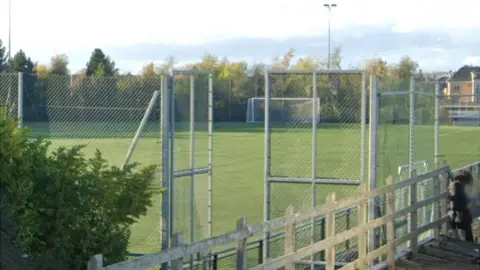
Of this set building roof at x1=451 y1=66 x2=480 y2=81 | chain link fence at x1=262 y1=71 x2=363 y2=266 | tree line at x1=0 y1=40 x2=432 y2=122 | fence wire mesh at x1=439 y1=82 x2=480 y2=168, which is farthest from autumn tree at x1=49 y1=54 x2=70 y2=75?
building roof at x1=451 y1=66 x2=480 y2=81

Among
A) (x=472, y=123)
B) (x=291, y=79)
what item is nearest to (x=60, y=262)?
(x=291, y=79)

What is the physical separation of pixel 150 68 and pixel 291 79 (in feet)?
94.4

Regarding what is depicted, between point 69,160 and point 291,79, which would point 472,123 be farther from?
point 69,160

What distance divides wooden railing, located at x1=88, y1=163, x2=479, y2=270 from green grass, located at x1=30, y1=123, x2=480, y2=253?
1139 millimetres

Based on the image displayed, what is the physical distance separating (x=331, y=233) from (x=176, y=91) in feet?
8.63

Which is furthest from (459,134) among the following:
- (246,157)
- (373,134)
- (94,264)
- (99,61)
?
(94,264)

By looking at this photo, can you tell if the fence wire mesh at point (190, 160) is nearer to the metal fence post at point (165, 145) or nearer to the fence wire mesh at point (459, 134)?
the metal fence post at point (165, 145)

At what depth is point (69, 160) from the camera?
272 inches

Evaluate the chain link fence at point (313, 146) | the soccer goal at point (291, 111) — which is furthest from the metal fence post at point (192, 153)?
the soccer goal at point (291, 111)

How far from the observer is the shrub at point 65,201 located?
20.5 feet

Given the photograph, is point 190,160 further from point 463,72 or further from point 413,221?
point 463,72

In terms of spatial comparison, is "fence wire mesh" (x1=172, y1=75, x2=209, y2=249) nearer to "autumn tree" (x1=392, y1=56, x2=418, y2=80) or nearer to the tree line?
the tree line

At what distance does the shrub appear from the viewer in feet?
20.5

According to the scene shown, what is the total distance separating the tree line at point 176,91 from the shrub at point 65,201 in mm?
3017
